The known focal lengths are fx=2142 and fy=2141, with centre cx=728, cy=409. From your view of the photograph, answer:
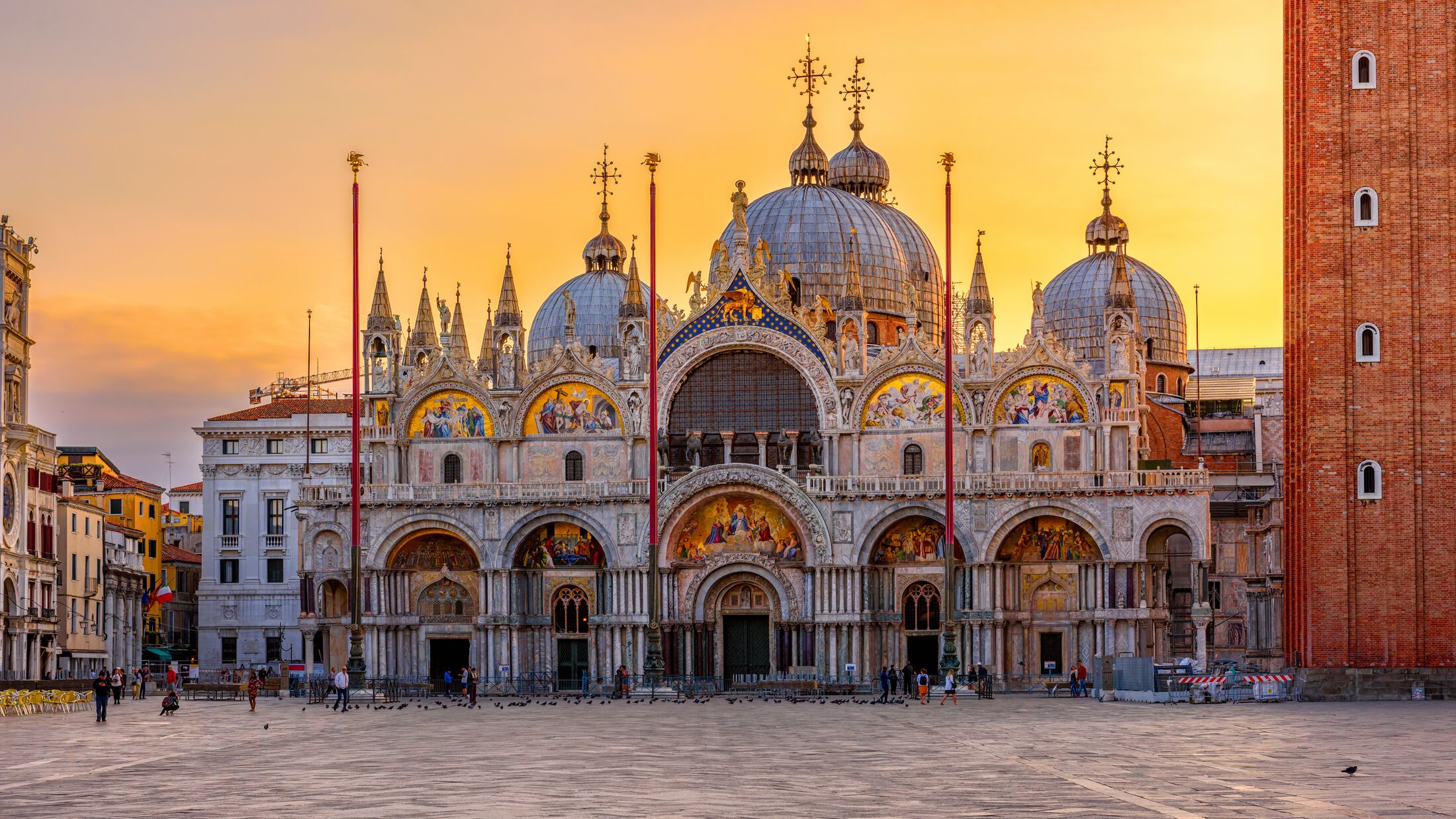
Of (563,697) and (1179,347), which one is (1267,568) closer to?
(1179,347)

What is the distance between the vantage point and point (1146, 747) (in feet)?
109

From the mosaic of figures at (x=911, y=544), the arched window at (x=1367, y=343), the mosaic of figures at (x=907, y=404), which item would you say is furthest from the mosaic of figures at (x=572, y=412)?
the arched window at (x=1367, y=343)

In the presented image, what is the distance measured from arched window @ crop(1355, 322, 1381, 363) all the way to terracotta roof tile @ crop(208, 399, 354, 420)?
49734mm

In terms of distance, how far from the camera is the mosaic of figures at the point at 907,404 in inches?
2756

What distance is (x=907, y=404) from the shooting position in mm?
70312

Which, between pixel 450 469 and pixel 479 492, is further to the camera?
pixel 450 469

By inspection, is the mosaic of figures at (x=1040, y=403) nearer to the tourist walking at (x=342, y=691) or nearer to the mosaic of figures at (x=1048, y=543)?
the mosaic of figures at (x=1048, y=543)

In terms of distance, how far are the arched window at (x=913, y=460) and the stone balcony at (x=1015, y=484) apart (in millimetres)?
1144

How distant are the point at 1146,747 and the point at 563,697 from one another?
34747 mm

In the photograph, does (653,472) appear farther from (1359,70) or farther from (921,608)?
(1359,70)

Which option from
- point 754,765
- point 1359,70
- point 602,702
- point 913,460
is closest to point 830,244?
point 913,460

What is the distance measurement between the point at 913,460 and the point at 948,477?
28.7 ft

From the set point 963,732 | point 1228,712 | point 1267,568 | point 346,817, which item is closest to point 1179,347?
point 1267,568

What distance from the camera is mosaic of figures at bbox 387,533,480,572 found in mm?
73188
